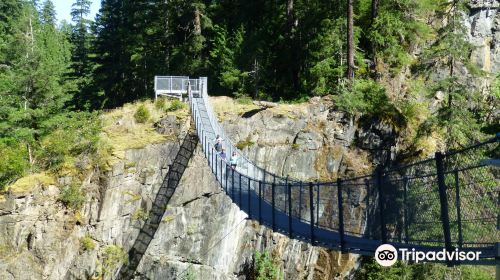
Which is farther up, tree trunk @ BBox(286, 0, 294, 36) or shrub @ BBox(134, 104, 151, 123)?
tree trunk @ BBox(286, 0, 294, 36)

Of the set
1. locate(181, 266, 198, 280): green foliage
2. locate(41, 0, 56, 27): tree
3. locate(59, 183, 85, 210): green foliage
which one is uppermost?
locate(41, 0, 56, 27): tree

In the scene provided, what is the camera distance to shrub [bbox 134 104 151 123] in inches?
659

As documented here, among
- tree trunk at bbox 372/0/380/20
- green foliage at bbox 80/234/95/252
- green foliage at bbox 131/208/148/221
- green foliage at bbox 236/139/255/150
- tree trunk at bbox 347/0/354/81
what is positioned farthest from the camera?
tree trunk at bbox 372/0/380/20

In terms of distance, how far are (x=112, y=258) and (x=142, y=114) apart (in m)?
4.80

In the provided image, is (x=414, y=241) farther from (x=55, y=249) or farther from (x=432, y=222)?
(x=55, y=249)

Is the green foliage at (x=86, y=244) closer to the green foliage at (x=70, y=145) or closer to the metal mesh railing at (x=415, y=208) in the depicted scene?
the green foliage at (x=70, y=145)

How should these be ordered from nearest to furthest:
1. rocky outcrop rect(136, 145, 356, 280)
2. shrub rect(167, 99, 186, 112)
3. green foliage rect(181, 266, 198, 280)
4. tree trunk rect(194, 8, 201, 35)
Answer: green foliage rect(181, 266, 198, 280) → rocky outcrop rect(136, 145, 356, 280) → shrub rect(167, 99, 186, 112) → tree trunk rect(194, 8, 201, 35)

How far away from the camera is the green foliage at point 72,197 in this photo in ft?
46.4

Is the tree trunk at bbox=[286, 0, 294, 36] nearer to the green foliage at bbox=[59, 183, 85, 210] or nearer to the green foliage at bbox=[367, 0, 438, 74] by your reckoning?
the green foliage at bbox=[367, 0, 438, 74]

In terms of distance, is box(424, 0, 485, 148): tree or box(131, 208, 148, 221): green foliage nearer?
box(424, 0, 485, 148): tree

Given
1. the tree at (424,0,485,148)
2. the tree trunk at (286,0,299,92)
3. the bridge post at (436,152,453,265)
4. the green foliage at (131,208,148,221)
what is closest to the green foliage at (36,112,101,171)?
the green foliage at (131,208,148,221)

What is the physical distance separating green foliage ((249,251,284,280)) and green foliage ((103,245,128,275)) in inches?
144

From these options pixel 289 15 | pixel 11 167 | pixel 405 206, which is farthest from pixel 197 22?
pixel 405 206

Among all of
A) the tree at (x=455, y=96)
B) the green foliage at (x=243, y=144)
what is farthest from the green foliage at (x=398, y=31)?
the green foliage at (x=243, y=144)
